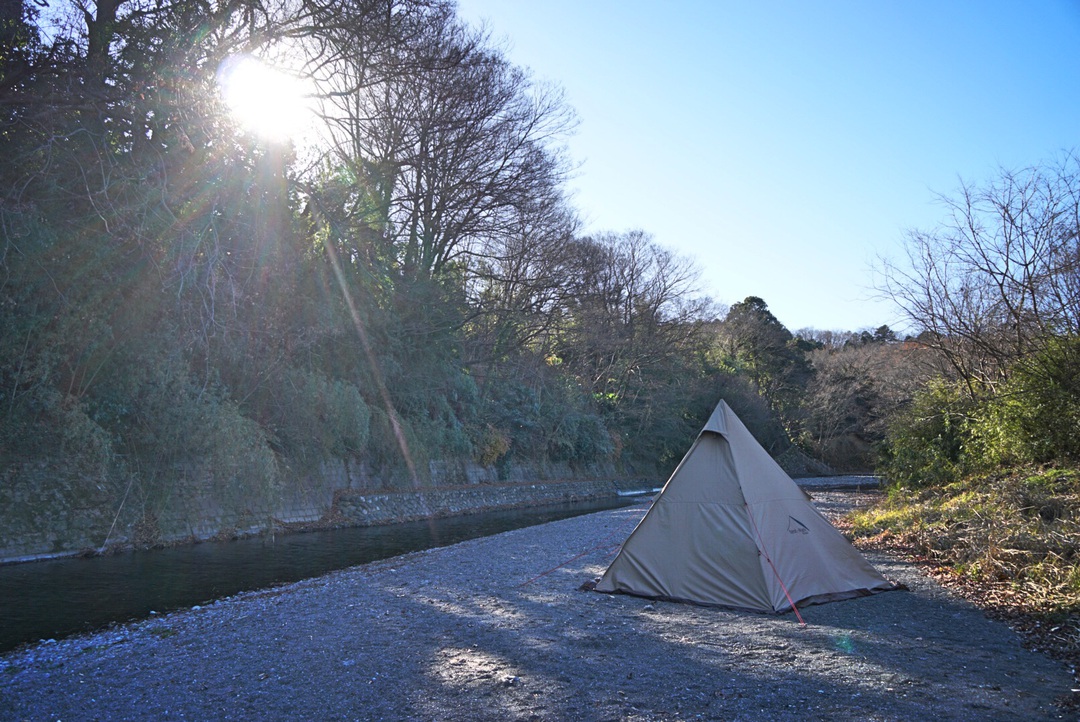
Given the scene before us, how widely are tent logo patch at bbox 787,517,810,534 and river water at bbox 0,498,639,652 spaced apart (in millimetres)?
7802

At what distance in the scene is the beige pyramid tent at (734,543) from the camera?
346 inches

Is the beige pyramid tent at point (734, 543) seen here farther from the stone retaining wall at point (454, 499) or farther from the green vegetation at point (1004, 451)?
the stone retaining wall at point (454, 499)

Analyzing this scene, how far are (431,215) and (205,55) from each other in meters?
16.1

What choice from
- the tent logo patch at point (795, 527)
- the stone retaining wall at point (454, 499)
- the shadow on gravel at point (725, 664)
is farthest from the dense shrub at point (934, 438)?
the stone retaining wall at point (454, 499)

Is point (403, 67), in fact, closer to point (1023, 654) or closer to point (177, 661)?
point (177, 661)

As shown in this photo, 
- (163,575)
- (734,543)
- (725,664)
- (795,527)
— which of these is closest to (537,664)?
(725,664)

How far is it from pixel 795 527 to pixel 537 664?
13.7ft

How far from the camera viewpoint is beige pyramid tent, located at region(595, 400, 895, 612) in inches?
346

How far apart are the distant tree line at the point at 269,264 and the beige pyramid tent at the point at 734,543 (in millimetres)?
5824

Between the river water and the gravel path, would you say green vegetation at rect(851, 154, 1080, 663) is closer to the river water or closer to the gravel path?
the gravel path

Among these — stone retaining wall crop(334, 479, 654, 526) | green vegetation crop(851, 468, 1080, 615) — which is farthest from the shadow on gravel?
stone retaining wall crop(334, 479, 654, 526)

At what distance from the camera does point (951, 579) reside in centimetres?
992

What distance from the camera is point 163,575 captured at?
12.1 m

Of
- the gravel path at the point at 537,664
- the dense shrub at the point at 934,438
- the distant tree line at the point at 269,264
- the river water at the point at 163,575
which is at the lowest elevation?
the river water at the point at 163,575
